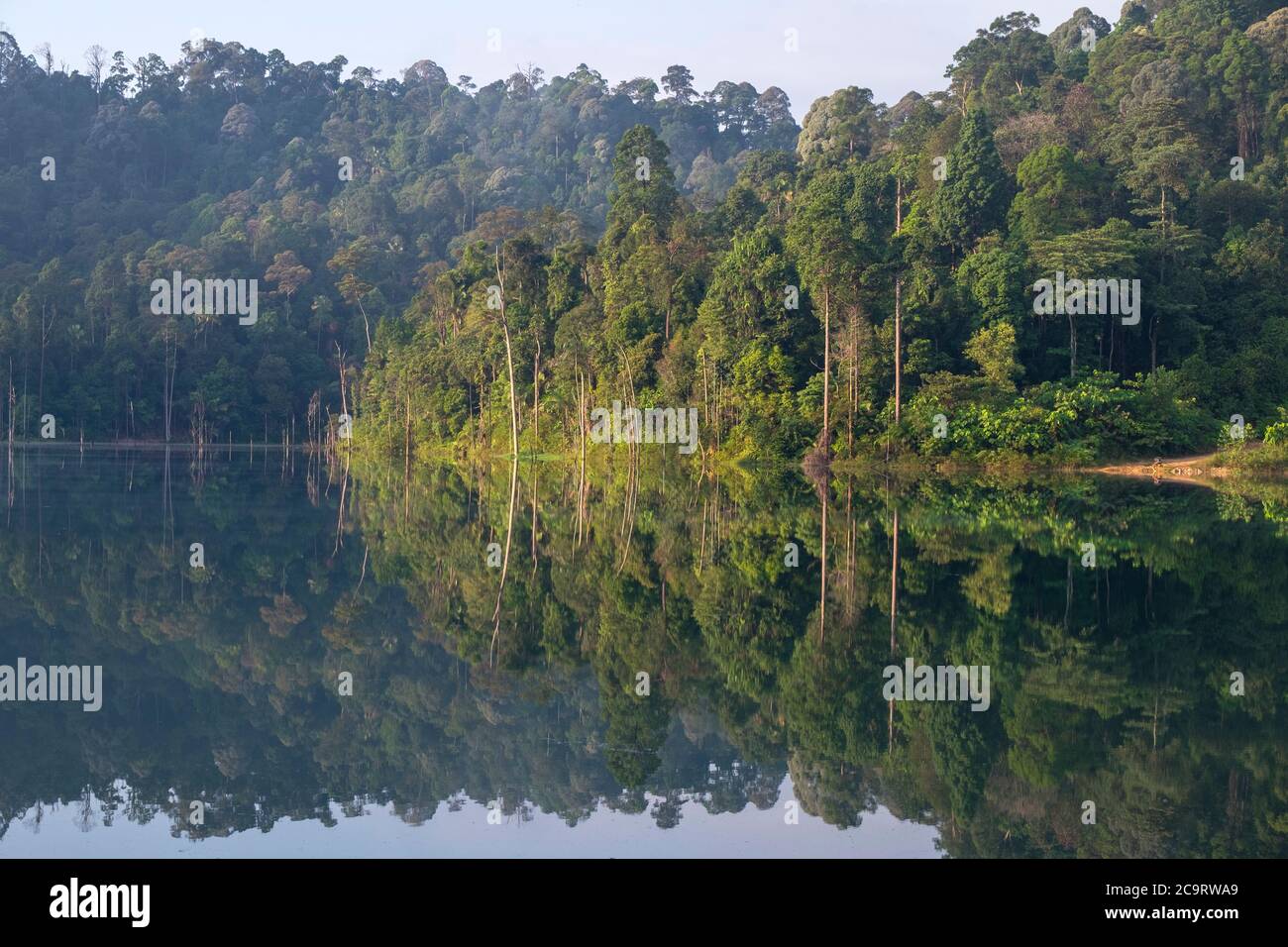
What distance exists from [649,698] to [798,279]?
129 feet

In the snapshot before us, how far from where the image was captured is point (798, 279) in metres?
46.7

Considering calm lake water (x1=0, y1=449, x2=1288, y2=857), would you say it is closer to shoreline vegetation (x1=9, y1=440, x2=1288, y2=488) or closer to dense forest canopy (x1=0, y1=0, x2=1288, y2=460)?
shoreline vegetation (x1=9, y1=440, x2=1288, y2=488)

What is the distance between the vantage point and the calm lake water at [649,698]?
6.33m

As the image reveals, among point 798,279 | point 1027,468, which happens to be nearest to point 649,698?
point 1027,468

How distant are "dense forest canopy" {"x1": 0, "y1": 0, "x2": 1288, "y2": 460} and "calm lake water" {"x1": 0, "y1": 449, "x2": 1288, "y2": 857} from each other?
24393 millimetres

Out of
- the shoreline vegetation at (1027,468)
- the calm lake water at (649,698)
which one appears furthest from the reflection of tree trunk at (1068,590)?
the shoreline vegetation at (1027,468)

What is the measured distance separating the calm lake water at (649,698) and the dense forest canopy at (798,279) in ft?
80.0

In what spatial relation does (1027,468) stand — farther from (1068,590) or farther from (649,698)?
(649,698)

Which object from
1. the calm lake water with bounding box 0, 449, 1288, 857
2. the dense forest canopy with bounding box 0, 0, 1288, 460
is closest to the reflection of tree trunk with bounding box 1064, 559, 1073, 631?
the calm lake water with bounding box 0, 449, 1288, 857

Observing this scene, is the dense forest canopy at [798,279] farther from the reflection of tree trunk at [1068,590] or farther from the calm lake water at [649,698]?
the reflection of tree trunk at [1068,590]

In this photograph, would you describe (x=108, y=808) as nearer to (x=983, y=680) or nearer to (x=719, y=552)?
(x=983, y=680)

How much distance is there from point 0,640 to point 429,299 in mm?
73931

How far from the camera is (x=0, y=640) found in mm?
10500

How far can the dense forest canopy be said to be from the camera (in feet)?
141
